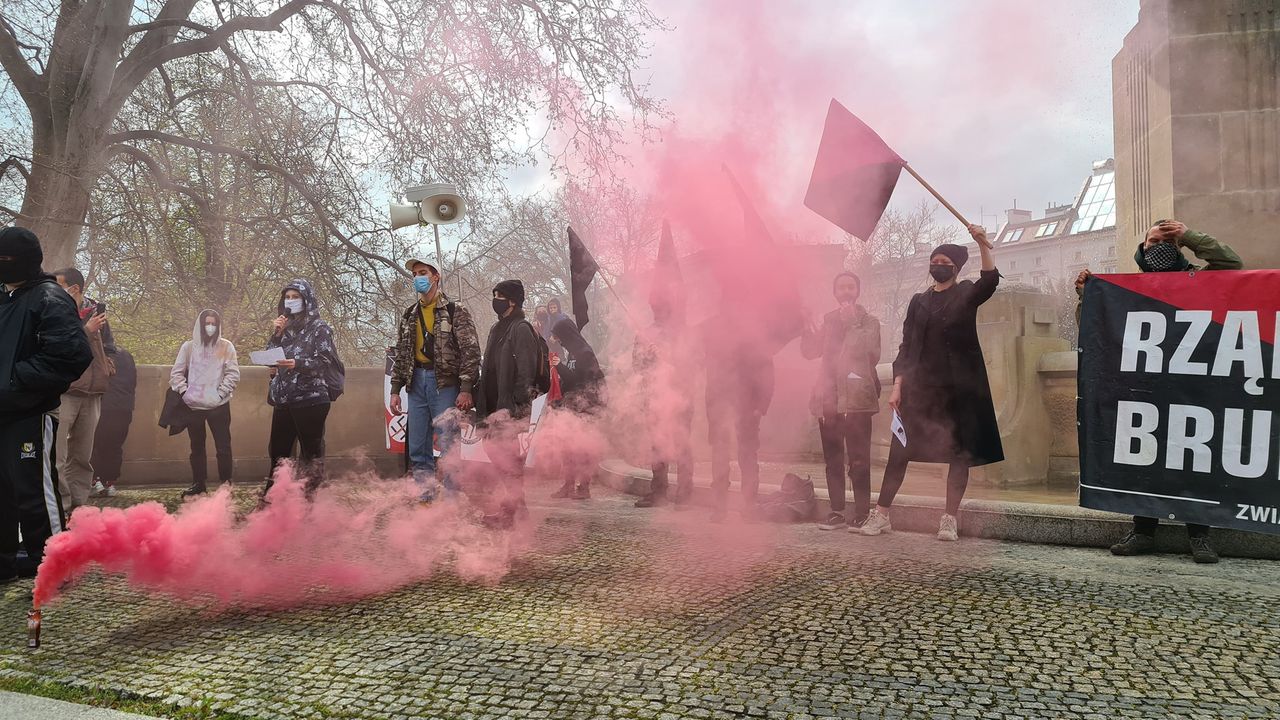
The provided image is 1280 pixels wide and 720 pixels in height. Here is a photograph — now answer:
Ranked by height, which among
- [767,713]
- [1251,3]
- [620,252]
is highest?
[1251,3]

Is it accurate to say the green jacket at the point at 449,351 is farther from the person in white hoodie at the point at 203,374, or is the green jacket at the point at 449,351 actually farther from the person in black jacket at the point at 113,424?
the person in black jacket at the point at 113,424

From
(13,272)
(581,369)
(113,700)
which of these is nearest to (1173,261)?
(581,369)

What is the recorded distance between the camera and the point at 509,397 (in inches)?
255

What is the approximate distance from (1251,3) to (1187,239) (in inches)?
131

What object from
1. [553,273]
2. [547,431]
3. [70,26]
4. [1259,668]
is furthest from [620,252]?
[553,273]

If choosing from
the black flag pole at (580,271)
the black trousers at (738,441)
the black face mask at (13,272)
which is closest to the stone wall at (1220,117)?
the black trousers at (738,441)

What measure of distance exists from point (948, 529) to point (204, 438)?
670 centimetres

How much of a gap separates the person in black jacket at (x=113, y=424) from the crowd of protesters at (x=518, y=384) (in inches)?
32.8

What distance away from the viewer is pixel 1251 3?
23.1 ft

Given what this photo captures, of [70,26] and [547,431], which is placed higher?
[70,26]

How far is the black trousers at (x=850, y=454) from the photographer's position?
20.8 feet

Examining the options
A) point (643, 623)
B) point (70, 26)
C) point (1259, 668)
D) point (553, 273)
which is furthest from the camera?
point (553, 273)

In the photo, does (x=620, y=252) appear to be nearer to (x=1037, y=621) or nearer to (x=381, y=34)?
(x=381, y=34)

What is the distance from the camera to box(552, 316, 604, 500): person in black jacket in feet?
26.6
